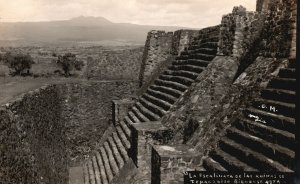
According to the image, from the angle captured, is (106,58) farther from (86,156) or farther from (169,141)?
(169,141)

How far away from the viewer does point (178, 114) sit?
11.1m

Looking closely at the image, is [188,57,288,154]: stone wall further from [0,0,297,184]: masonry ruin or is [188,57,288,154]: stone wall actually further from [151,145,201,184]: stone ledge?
[151,145,201,184]: stone ledge

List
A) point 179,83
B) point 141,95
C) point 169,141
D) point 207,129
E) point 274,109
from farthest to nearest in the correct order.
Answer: point 141,95, point 179,83, point 169,141, point 207,129, point 274,109

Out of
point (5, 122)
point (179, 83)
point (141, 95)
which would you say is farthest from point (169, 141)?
point (141, 95)

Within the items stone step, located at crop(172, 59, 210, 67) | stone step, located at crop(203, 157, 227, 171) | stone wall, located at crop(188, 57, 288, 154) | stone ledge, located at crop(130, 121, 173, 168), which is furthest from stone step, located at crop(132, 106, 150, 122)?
stone step, located at crop(203, 157, 227, 171)

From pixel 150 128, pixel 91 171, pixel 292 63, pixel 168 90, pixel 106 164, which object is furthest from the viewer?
pixel 91 171

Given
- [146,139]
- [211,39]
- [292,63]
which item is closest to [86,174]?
[146,139]

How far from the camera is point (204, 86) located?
11.4 meters

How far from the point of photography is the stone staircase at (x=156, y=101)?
12680 mm

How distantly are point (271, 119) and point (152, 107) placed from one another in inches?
268

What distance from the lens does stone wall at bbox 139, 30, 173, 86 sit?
59.4 ft

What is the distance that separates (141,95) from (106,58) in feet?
25.9

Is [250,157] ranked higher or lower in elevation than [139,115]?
higher

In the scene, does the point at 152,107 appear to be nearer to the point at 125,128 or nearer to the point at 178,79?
the point at 178,79
